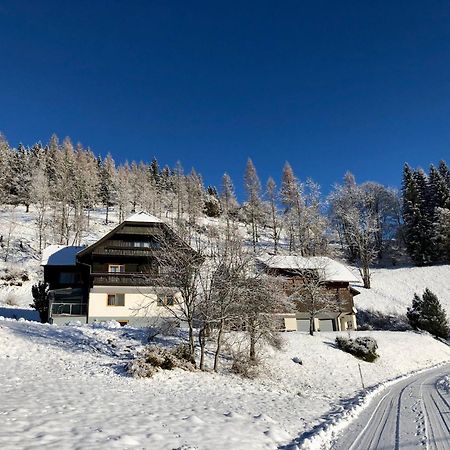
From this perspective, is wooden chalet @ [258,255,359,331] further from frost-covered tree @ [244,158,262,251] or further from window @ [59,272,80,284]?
frost-covered tree @ [244,158,262,251]

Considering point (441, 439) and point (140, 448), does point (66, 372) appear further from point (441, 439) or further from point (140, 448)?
point (441, 439)

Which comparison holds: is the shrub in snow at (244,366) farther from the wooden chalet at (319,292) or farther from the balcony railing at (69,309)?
the balcony railing at (69,309)

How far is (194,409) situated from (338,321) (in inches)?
1431

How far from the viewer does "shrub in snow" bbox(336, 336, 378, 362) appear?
31200mm

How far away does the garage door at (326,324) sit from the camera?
45500mm

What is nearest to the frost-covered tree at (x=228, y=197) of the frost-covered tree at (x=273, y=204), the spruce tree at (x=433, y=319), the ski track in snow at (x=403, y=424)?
the frost-covered tree at (x=273, y=204)

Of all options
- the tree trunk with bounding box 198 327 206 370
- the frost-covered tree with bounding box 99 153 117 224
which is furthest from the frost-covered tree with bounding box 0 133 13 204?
the tree trunk with bounding box 198 327 206 370

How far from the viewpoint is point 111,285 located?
38.2 metres

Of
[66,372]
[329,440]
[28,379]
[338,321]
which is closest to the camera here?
[329,440]

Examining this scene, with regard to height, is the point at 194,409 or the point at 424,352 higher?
the point at 194,409

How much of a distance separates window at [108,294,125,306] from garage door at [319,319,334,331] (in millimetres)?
22789

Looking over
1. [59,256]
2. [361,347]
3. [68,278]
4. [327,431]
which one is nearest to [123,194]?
[59,256]

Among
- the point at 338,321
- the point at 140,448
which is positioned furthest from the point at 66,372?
the point at 338,321

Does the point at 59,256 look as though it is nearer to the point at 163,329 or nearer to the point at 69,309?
the point at 69,309
